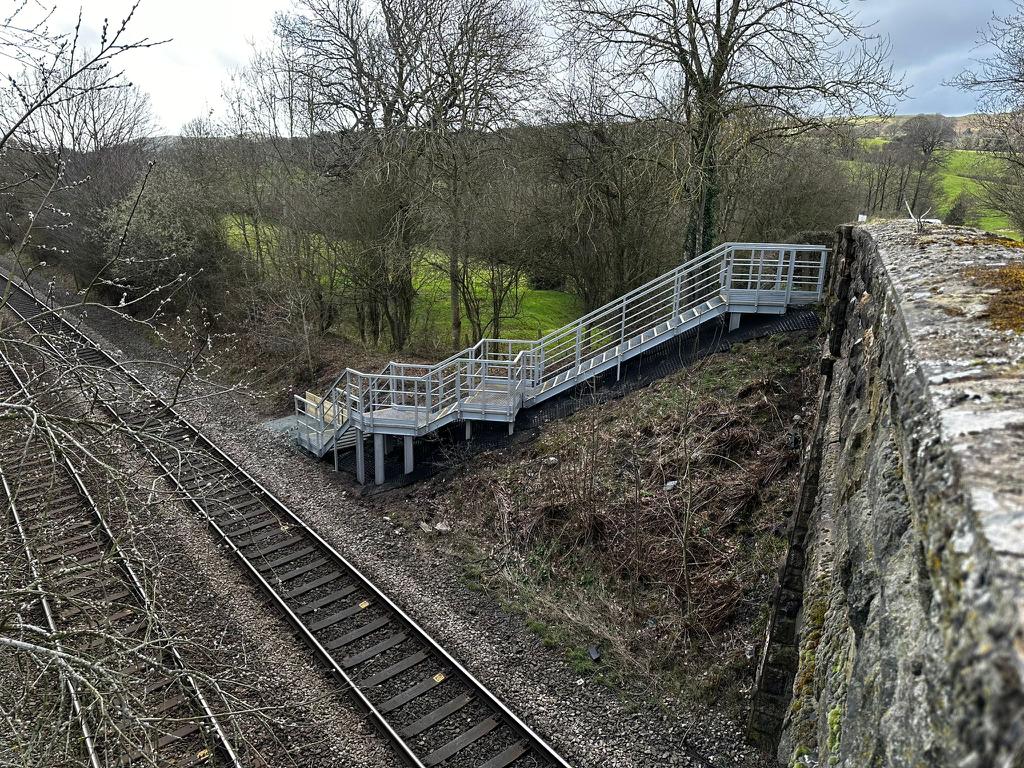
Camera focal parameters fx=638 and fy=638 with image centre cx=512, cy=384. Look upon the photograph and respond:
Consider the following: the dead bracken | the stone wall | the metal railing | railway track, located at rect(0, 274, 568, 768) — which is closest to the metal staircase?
the metal railing

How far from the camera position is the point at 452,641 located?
8391 millimetres

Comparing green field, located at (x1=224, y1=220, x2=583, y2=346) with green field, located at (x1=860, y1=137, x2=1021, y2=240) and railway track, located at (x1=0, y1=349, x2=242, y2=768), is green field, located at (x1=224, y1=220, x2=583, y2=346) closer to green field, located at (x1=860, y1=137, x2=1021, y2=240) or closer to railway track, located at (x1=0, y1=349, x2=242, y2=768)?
green field, located at (x1=860, y1=137, x2=1021, y2=240)

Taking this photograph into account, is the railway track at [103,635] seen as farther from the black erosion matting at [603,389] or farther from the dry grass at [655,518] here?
the black erosion matting at [603,389]

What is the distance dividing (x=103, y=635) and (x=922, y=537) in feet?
Result: 14.8

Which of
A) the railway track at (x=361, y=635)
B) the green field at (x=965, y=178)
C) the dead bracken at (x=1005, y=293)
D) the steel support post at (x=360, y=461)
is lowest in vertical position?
the railway track at (x=361, y=635)

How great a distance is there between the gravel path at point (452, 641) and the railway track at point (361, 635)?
0.21 m

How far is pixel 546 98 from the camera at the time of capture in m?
18.3

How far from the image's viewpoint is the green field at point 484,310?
22547 mm

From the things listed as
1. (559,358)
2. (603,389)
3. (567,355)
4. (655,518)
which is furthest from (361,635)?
(567,355)

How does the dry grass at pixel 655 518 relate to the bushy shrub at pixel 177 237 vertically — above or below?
below

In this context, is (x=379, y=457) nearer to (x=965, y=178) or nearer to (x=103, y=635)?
(x=103, y=635)

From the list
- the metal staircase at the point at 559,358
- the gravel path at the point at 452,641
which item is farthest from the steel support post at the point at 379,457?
the gravel path at the point at 452,641

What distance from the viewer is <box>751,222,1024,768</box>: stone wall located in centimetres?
124

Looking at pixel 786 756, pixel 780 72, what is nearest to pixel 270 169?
pixel 780 72
